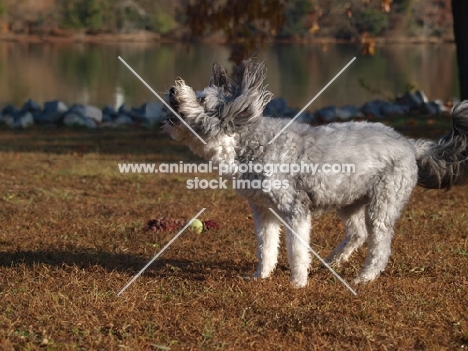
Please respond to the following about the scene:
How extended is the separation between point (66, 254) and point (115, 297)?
1.66m

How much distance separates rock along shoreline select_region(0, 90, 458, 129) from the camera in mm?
19891

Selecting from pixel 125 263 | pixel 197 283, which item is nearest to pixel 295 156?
pixel 197 283

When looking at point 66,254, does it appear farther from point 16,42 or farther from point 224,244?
point 16,42

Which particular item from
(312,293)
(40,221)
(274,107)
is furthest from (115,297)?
(274,107)

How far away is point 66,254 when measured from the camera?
A: 771 cm

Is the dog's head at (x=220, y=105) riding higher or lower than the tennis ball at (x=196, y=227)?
higher

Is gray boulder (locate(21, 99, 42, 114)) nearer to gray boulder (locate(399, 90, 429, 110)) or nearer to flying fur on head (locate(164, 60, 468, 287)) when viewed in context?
gray boulder (locate(399, 90, 429, 110))

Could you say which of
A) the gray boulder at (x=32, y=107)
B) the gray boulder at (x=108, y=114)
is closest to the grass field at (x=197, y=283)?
the gray boulder at (x=108, y=114)

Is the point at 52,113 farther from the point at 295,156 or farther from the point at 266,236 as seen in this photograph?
the point at 295,156

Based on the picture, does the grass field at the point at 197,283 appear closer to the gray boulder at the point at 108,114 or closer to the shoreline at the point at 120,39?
the gray boulder at the point at 108,114

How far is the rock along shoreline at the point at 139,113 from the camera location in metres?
19.9

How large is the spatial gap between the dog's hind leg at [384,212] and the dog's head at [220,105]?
3.82ft

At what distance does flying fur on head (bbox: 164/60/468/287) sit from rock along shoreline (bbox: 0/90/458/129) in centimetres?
1274

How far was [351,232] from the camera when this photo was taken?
7129 millimetres
